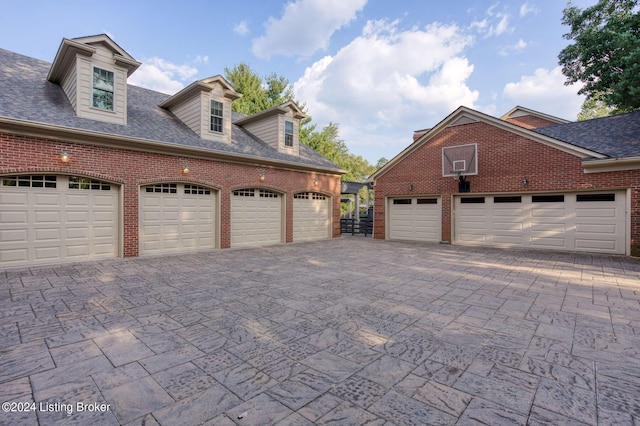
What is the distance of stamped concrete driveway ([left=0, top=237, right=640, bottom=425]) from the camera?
6.80 ft

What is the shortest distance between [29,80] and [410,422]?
12319mm

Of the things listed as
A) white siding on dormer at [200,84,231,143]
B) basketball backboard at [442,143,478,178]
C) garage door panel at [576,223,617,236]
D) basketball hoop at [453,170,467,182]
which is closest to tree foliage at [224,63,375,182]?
white siding on dormer at [200,84,231,143]

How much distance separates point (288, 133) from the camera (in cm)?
1303

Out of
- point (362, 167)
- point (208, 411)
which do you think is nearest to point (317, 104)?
point (362, 167)

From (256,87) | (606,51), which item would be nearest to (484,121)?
(606,51)

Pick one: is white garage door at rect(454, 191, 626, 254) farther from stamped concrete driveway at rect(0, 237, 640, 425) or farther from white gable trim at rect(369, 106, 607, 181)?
stamped concrete driveway at rect(0, 237, 640, 425)

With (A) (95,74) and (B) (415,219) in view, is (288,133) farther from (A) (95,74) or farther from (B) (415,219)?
(A) (95,74)

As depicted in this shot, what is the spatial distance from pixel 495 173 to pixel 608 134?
3.70 m

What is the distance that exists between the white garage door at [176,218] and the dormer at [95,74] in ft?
7.65

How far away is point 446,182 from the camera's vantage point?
12.0 metres

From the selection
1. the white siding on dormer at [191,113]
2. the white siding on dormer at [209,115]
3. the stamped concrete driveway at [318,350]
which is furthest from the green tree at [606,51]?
the white siding on dormer at [191,113]

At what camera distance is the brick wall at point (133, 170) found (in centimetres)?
670

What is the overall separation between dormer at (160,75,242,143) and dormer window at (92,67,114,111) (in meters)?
2.42

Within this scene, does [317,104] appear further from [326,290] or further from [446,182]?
[326,290]
